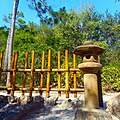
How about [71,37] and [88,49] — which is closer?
[88,49]

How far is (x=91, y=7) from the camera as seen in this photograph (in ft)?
48.9

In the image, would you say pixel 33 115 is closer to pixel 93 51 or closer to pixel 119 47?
pixel 93 51

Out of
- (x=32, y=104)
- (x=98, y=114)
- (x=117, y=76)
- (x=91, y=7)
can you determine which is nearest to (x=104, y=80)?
(x=117, y=76)

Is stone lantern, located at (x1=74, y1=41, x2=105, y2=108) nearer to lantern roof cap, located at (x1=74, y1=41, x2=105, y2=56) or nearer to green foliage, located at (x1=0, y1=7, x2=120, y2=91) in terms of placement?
lantern roof cap, located at (x1=74, y1=41, x2=105, y2=56)

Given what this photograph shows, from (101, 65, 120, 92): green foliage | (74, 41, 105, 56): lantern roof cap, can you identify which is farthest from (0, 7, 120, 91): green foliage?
(74, 41, 105, 56): lantern roof cap

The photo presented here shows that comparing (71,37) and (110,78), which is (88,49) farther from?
(71,37)

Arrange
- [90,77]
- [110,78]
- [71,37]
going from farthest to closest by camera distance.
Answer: [71,37]
[110,78]
[90,77]

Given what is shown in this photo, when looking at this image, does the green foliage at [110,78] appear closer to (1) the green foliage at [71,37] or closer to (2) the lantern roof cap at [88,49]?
(1) the green foliage at [71,37]

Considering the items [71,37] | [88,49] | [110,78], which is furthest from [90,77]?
[71,37]

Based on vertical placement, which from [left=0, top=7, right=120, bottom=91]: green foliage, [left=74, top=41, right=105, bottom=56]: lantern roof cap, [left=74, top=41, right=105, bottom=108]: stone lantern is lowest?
[left=74, top=41, right=105, bottom=108]: stone lantern

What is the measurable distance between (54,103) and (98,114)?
215 cm

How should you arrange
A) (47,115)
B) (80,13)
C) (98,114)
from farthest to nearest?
(80,13) < (47,115) < (98,114)

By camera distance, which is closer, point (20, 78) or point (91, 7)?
A: point (20, 78)

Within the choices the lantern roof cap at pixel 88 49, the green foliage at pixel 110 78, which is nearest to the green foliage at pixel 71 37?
the green foliage at pixel 110 78
